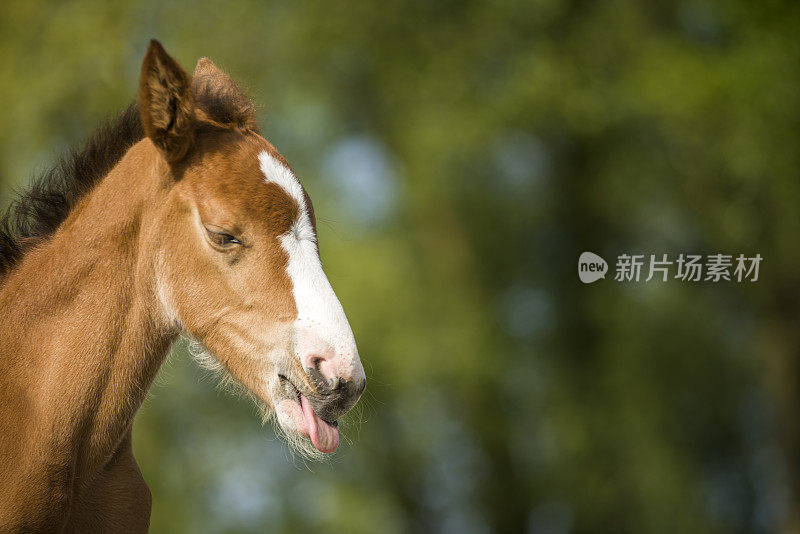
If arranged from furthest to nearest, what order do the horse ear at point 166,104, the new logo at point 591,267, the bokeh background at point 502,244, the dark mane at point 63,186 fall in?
the new logo at point 591,267 < the bokeh background at point 502,244 < the dark mane at point 63,186 < the horse ear at point 166,104

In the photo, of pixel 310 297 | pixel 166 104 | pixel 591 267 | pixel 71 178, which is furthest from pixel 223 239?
pixel 591 267

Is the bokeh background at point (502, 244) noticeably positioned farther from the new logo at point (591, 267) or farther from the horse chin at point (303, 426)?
the horse chin at point (303, 426)

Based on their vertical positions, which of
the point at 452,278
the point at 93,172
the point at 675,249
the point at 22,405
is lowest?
the point at 452,278

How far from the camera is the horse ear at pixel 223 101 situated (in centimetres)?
304

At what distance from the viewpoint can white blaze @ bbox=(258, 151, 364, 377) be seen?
2631 mm

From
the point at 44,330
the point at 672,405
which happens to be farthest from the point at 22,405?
the point at 672,405

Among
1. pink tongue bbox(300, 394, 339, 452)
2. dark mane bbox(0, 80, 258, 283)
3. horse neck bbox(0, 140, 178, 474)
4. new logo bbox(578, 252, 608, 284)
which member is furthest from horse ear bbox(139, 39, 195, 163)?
new logo bbox(578, 252, 608, 284)

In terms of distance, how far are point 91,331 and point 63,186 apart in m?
0.66

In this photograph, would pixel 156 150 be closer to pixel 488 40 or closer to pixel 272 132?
pixel 488 40

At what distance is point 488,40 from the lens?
39.8ft

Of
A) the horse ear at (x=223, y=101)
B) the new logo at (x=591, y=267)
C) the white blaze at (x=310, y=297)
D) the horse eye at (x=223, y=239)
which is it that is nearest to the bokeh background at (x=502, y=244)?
the new logo at (x=591, y=267)

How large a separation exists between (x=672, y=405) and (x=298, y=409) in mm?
13883

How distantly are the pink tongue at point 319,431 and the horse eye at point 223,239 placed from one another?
543 mm

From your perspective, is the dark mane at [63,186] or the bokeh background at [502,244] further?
the bokeh background at [502,244]
